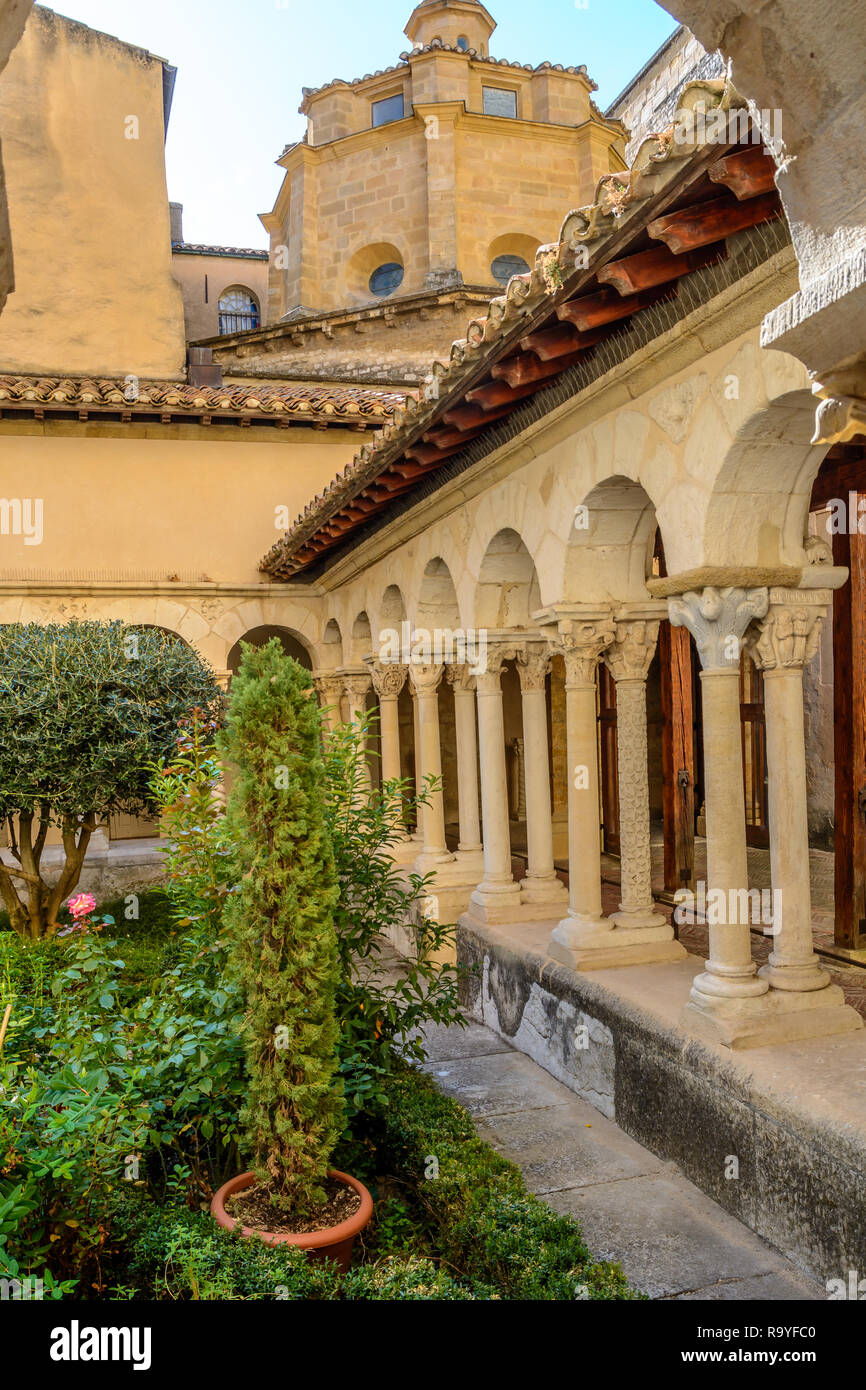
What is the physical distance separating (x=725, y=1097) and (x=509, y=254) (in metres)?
18.1

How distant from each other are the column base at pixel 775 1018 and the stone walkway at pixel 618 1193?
64cm

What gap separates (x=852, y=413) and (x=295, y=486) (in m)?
11.8

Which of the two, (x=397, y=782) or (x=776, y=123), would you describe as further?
(x=397, y=782)

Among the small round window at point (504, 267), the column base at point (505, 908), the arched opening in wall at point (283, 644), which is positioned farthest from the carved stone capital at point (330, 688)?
the small round window at point (504, 267)

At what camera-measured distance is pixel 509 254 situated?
63.5ft

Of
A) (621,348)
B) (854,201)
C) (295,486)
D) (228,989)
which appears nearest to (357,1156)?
(228,989)

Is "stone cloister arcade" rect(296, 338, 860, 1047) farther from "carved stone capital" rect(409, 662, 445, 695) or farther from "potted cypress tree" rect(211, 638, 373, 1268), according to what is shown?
"potted cypress tree" rect(211, 638, 373, 1268)

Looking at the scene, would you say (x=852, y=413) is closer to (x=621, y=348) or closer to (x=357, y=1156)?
(x=621, y=348)

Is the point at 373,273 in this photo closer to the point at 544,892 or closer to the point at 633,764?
the point at 544,892

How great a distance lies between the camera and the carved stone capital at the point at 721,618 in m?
4.22

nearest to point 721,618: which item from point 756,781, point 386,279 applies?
point 756,781

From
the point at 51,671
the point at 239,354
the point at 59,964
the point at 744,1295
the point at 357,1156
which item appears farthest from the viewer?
the point at 239,354

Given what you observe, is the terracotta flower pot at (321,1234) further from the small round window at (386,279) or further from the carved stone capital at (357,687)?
the small round window at (386,279)

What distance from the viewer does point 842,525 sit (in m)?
5.57
